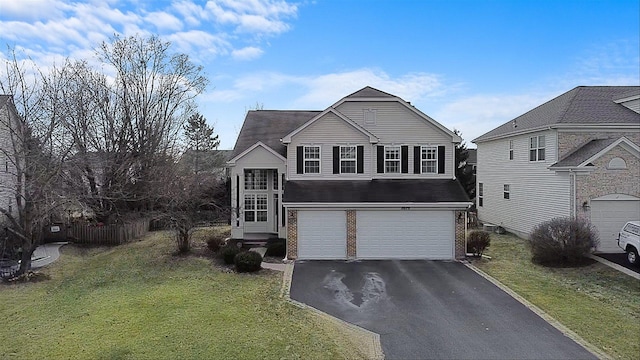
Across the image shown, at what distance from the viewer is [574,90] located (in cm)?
2338

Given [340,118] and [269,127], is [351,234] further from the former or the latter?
[269,127]

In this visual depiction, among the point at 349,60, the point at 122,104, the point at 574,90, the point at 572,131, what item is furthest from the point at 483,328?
the point at 122,104

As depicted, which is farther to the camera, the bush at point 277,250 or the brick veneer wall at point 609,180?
the bush at point 277,250

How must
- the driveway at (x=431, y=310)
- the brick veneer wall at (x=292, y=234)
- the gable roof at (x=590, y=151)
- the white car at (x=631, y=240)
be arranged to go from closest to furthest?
the driveway at (x=431, y=310) → the white car at (x=631, y=240) → the gable roof at (x=590, y=151) → the brick veneer wall at (x=292, y=234)

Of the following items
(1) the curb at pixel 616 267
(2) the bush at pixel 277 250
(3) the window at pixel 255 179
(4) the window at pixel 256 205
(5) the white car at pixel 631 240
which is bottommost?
(1) the curb at pixel 616 267

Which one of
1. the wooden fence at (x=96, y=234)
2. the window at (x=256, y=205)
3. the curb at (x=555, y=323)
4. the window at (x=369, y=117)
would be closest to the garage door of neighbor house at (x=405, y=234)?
the curb at (x=555, y=323)

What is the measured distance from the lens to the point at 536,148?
2242cm

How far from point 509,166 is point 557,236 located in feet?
30.0

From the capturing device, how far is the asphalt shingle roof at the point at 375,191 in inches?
742

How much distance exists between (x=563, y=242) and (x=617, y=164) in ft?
16.5

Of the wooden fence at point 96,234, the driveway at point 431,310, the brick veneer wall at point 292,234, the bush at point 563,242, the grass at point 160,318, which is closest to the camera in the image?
the grass at point 160,318

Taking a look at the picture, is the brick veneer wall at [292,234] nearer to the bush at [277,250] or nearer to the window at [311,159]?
the bush at [277,250]

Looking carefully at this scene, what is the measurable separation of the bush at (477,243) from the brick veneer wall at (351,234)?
562 centimetres

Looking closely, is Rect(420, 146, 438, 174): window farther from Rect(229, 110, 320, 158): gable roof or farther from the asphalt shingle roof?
Rect(229, 110, 320, 158): gable roof
